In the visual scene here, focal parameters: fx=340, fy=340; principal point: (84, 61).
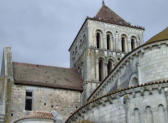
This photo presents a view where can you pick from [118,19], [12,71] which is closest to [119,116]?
[12,71]

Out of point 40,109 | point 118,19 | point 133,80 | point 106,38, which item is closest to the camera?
point 133,80

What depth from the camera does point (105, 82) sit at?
23.4 metres

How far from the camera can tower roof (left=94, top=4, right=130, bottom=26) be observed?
115 feet

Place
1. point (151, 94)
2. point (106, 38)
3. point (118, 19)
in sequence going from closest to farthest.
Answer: point (151, 94), point (106, 38), point (118, 19)

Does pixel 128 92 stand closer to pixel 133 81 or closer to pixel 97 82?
pixel 133 81

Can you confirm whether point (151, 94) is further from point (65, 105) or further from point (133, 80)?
point (65, 105)

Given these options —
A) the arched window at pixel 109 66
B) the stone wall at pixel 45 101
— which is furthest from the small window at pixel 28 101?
the arched window at pixel 109 66

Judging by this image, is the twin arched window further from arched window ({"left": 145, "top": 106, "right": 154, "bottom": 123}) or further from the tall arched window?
arched window ({"left": 145, "top": 106, "right": 154, "bottom": 123})

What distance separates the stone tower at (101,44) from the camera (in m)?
31.6

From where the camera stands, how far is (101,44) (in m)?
33.3

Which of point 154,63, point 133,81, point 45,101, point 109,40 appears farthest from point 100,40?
point 154,63

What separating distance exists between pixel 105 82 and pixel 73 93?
662cm

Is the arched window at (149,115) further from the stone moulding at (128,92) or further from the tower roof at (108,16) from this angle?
the tower roof at (108,16)

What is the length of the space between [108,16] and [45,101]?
1335 centimetres
